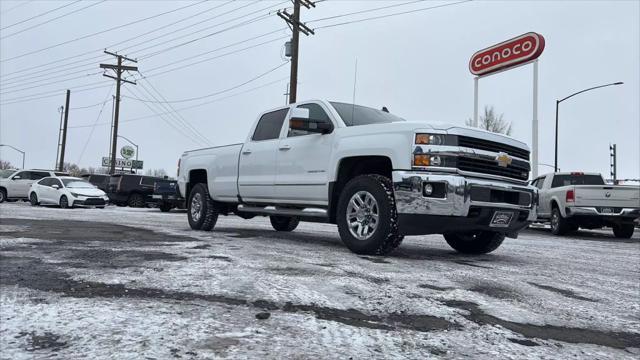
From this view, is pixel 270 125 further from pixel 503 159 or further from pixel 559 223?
pixel 559 223

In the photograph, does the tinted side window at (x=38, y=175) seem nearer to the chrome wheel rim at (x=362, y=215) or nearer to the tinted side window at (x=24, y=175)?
the tinted side window at (x=24, y=175)

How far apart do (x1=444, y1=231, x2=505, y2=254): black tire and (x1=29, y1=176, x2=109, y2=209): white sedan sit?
18685mm

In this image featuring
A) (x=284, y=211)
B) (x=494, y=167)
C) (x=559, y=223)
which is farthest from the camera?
(x=559, y=223)

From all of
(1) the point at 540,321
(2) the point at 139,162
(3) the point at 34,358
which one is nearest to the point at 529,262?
A: (1) the point at 540,321

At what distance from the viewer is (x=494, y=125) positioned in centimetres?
3900

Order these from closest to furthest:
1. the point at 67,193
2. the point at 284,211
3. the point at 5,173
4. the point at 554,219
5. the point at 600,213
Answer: the point at 284,211 → the point at 600,213 → the point at 554,219 → the point at 67,193 → the point at 5,173

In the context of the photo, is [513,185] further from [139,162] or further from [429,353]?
[139,162]

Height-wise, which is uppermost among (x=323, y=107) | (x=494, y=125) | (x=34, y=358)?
(x=494, y=125)

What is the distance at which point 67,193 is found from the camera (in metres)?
21.6

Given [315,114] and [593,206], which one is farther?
[593,206]

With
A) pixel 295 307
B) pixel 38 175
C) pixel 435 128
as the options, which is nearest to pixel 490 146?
pixel 435 128

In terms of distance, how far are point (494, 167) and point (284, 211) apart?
9.52 feet

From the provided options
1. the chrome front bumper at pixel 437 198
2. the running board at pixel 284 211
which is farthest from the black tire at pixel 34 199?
the chrome front bumper at pixel 437 198

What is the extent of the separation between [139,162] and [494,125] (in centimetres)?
5511
